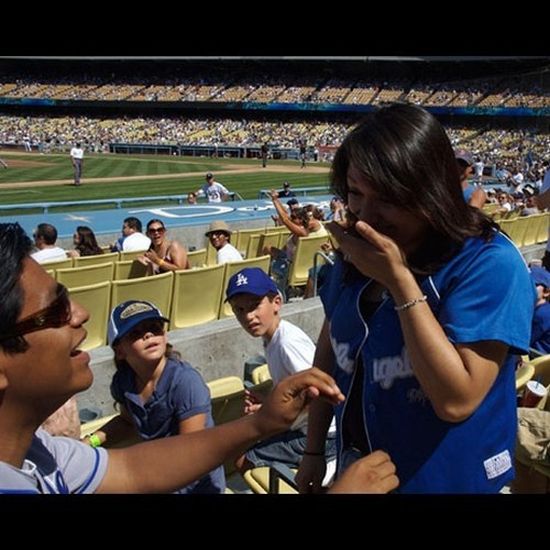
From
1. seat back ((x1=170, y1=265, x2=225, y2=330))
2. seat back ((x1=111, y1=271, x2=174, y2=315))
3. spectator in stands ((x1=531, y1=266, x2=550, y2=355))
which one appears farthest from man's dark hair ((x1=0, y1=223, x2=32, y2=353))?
seat back ((x1=170, y1=265, x2=225, y2=330))

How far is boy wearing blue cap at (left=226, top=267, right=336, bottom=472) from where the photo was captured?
2875mm

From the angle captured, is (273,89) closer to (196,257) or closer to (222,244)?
(196,257)

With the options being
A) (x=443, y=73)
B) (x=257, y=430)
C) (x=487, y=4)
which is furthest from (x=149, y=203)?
(x=443, y=73)

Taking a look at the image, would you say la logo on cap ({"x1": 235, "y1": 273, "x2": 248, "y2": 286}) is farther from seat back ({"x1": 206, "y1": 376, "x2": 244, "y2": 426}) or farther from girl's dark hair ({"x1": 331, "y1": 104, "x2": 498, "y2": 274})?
girl's dark hair ({"x1": 331, "y1": 104, "x2": 498, "y2": 274})

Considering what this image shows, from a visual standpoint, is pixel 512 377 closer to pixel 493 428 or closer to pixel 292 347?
pixel 493 428

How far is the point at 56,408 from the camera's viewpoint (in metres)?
1.66

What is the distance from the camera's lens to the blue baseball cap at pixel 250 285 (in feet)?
10.5

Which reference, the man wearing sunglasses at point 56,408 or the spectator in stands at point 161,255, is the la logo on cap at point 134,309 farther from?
the spectator in stands at point 161,255

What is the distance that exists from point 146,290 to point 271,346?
2.64m


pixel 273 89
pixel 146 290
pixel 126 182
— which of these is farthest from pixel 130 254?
pixel 273 89

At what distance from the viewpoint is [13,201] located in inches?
731

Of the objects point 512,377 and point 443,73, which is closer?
point 512,377

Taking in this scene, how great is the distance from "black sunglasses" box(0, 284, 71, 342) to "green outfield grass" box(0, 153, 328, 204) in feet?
61.4

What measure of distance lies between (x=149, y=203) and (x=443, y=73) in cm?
5269
